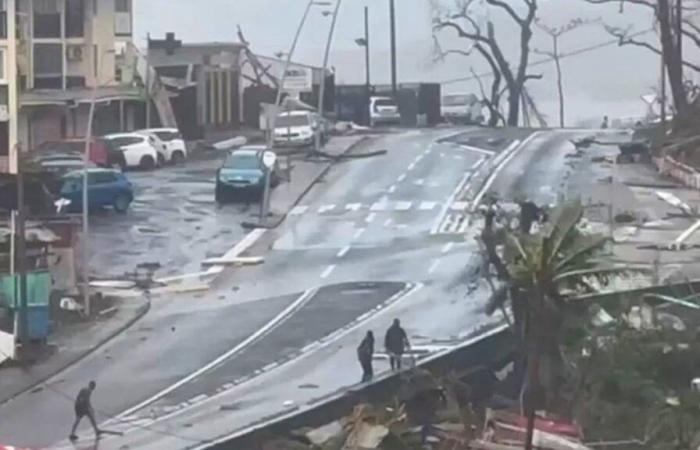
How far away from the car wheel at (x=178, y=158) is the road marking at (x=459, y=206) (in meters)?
15.0

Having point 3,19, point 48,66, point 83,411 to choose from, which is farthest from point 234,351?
point 48,66

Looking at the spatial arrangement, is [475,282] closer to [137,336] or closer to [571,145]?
[137,336]

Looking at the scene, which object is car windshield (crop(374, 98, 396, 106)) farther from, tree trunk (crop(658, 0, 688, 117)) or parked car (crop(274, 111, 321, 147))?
tree trunk (crop(658, 0, 688, 117))

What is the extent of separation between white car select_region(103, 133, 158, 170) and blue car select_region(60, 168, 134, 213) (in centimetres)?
990

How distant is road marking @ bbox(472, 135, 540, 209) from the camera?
56.2 metres

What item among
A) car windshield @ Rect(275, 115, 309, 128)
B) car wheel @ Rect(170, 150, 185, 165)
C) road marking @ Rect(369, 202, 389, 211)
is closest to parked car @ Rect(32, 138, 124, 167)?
car wheel @ Rect(170, 150, 185, 165)

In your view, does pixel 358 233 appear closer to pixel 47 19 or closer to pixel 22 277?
pixel 22 277

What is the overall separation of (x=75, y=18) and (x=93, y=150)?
9.31 metres

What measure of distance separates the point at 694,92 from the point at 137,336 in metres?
44.5

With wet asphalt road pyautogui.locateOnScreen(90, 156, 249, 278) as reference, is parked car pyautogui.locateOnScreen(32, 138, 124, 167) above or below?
above

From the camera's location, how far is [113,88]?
2884 inches

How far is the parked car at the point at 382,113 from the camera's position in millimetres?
87938

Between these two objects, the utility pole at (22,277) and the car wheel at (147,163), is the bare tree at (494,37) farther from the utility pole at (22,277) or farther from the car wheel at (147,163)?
the utility pole at (22,277)

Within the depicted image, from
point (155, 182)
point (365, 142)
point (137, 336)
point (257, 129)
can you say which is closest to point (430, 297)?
point (137, 336)
